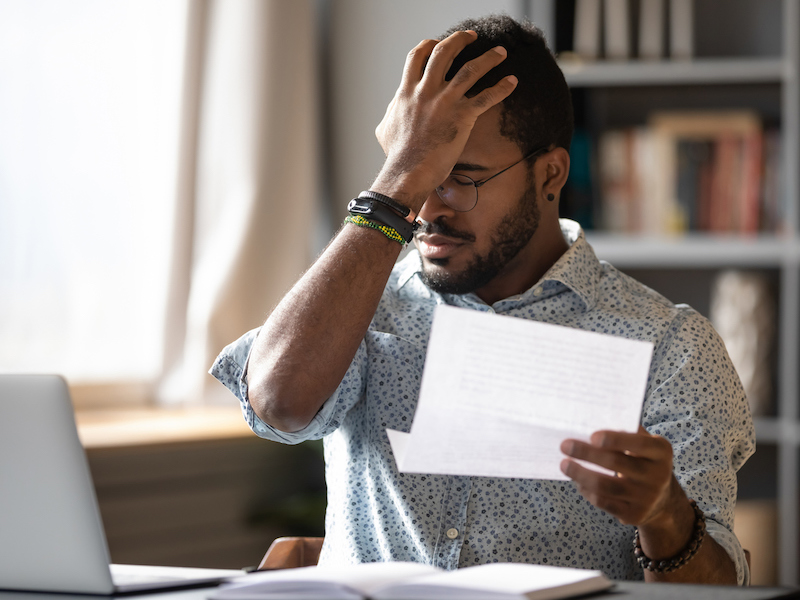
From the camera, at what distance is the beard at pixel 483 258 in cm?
124

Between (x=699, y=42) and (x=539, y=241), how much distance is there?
1262 millimetres

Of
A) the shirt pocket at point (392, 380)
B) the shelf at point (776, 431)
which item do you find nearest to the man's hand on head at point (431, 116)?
the shirt pocket at point (392, 380)

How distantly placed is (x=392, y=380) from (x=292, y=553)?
0.27m

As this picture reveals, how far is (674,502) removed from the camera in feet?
2.91

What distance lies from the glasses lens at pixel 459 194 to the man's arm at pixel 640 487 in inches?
20.2

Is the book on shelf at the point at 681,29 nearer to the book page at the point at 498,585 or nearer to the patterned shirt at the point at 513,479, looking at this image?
the patterned shirt at the point at 513,479

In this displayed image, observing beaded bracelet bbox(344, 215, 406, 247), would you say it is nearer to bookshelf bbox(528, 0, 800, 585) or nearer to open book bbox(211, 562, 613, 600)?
open book bbox(211, 562, 613, 600)

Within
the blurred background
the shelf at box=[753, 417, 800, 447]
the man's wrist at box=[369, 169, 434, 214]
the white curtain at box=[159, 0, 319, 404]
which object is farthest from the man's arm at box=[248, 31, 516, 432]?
the shelf at box=[753, 417, 800, 447]

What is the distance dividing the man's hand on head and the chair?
1.54 feet

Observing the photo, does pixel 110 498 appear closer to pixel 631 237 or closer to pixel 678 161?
pixel 631 237

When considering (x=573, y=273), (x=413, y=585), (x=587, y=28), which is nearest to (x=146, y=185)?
(x=587, y=28)

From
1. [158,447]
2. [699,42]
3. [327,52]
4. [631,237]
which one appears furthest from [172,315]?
[699,42]

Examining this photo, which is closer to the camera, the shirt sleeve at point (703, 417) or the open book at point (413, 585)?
the open book at point (413, 585)

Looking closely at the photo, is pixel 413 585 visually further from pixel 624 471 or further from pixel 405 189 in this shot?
pixel 405 189
